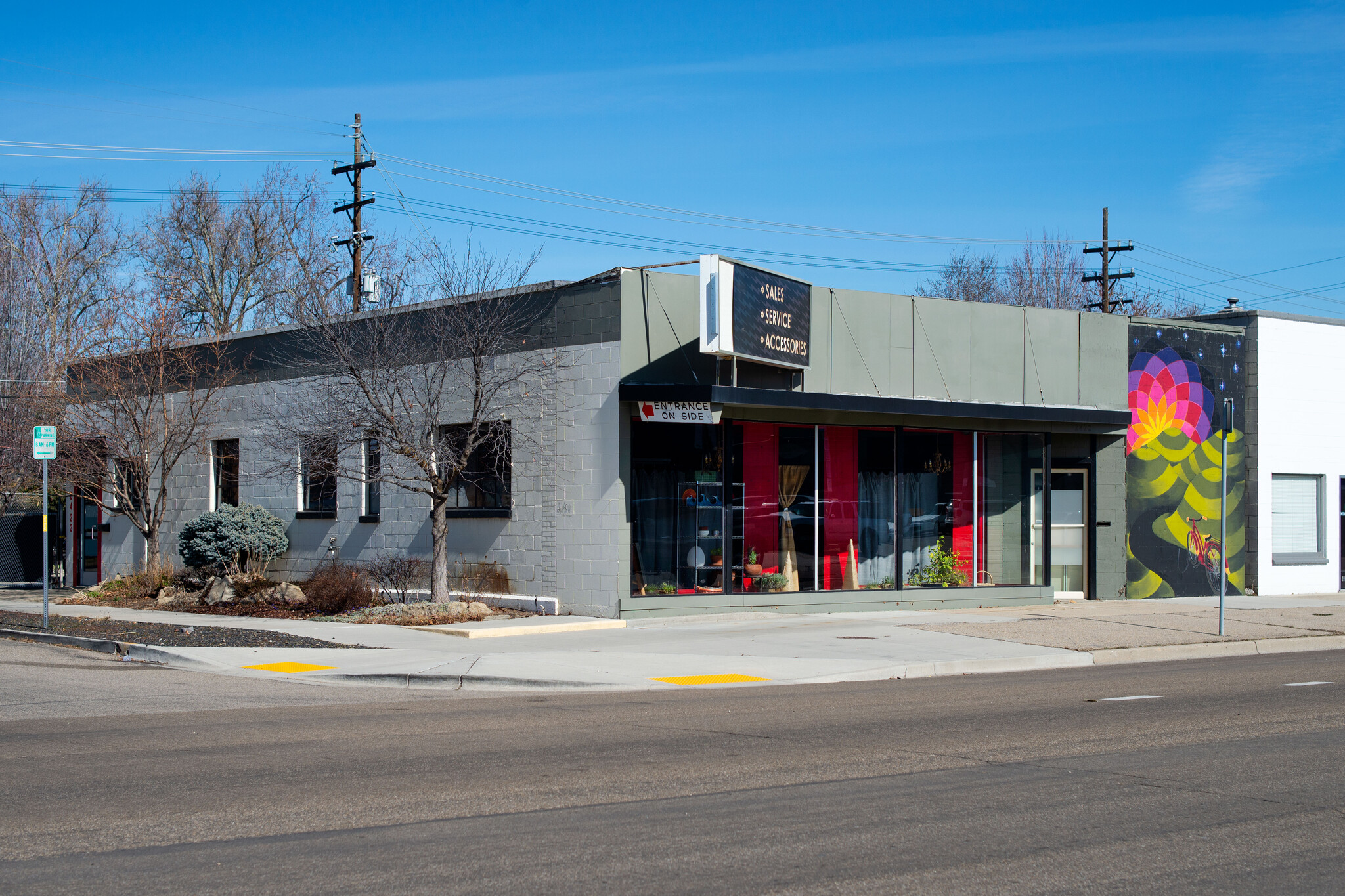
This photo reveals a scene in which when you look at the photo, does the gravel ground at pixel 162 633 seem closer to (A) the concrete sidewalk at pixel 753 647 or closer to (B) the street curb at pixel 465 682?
(A) the concrete sidewalk at pixel 753 647

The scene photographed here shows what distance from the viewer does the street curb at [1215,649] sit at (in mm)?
15453

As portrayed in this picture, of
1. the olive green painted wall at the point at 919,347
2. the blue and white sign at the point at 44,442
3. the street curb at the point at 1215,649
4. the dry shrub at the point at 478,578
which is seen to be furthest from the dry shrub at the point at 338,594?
the street curb at the point at 1215,649

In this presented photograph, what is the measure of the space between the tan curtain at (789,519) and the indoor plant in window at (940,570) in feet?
8.57

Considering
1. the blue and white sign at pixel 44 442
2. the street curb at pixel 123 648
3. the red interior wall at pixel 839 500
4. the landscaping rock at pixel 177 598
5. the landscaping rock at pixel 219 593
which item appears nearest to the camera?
the street curb at pixel 123 648

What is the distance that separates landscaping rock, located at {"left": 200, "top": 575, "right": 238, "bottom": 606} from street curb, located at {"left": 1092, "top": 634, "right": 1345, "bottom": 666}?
14.8m

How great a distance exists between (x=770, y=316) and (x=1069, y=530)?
8895 millimetres

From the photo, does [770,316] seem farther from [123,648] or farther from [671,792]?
[671,792]

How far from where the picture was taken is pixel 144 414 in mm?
23297

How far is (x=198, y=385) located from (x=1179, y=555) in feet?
69.1

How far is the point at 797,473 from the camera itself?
794 inches

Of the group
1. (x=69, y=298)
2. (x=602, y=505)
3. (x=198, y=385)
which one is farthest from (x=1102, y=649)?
(x=69, y=298)

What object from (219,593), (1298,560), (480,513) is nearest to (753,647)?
(480,513)

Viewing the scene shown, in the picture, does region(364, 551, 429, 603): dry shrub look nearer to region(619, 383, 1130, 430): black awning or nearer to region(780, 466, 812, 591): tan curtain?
region(619, 383, 1130, 430): black awning

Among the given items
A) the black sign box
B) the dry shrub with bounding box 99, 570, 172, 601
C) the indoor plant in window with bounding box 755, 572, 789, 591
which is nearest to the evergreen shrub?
the dry shrub with bounding box 99, 570, 172, 601
